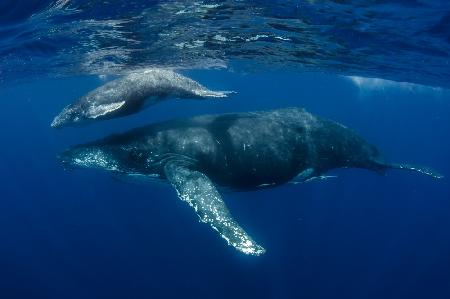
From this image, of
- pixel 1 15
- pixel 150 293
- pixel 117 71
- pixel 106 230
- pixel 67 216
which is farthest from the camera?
pixel 67 216

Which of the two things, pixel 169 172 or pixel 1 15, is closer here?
pixel 169 172

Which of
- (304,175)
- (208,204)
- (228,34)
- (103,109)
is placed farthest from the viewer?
(228,34)

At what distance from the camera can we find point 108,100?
9016 millimetres

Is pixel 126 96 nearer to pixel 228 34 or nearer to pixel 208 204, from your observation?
pixel 208 204

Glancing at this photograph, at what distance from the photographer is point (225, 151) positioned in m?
9.15

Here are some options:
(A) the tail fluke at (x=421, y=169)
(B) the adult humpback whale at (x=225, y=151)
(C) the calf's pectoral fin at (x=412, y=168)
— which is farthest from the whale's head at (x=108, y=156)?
(A) the tail fluke at (x=421, y=169)

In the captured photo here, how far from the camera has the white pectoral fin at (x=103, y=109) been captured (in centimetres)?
874

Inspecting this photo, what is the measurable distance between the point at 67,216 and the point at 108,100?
116 feet

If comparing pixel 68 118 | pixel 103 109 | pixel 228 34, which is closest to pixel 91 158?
pixel 103 109

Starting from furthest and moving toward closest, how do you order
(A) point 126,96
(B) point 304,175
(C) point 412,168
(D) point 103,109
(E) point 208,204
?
(C) point 412,168
(B) point 304,175
(A) point 126,96
(D) point 103,109
(E) point 208,204

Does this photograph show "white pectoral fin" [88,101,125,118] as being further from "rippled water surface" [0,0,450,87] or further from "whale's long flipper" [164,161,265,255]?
"rippled water surface" [0,0,450,87]

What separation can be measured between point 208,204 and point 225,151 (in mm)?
2304

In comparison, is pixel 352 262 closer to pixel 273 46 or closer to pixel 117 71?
pixel 273 46

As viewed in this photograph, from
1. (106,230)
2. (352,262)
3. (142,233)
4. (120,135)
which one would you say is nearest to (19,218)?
(106,230)
